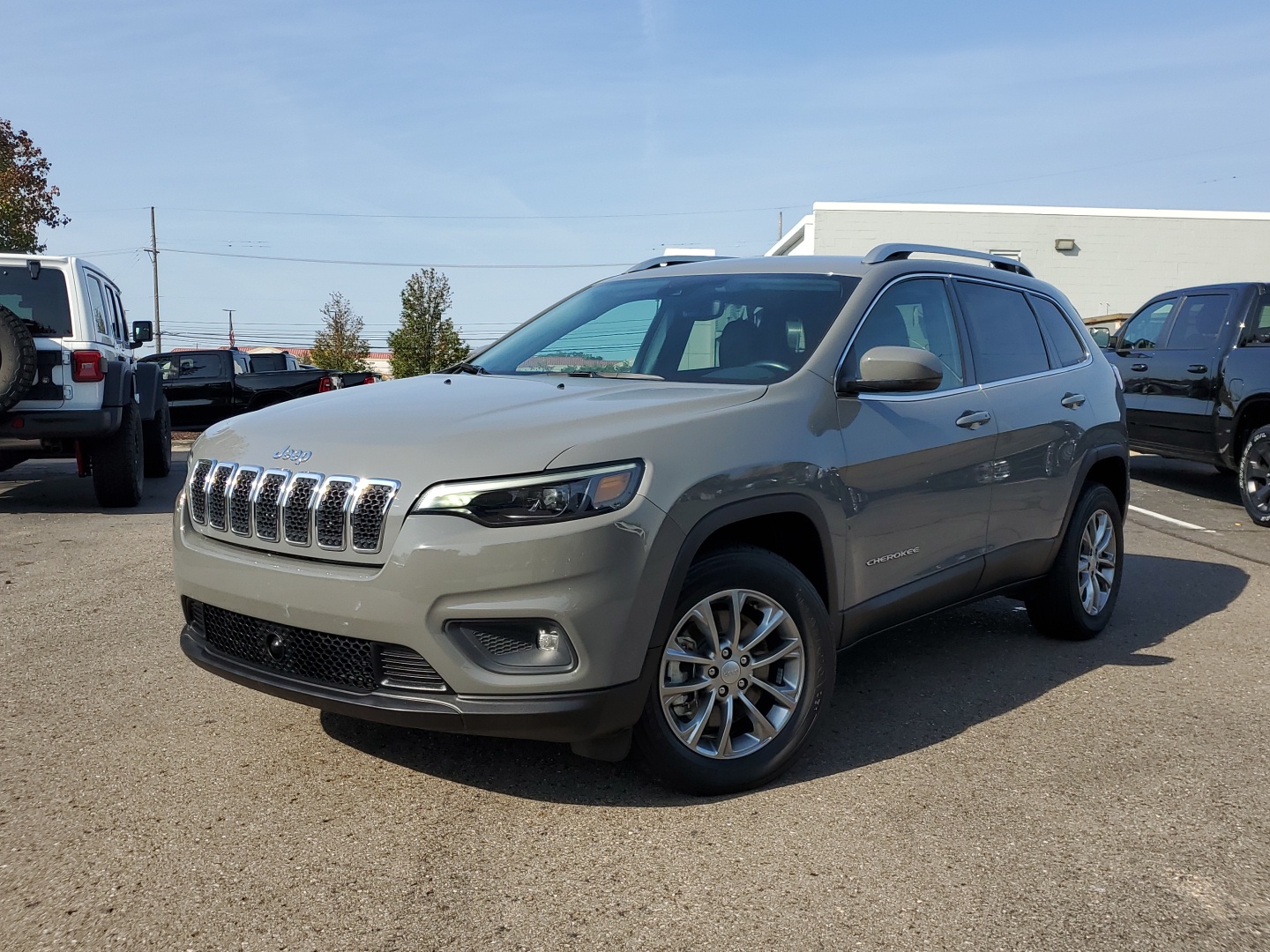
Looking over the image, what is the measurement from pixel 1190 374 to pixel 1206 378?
10.5 inches

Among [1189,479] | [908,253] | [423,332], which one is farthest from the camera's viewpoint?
[423,332]

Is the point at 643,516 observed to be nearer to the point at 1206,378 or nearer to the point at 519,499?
the point at 519,499

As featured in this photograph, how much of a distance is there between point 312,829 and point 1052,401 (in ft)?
12.0

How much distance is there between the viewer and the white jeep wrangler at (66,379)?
825 centimetres

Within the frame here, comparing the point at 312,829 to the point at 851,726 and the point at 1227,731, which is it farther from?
the point at 1227,731

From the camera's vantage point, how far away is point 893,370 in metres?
3.78

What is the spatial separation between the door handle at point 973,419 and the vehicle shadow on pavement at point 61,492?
21.4 feet

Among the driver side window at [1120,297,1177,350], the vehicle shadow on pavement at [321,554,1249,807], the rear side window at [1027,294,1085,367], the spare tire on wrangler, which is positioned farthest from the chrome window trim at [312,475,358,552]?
the driver side window at [1120,297,1177,350]

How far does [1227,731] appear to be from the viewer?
4.17 m

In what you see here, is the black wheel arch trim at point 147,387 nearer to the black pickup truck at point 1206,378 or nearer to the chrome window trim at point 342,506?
the chrome window trim at point 342,506

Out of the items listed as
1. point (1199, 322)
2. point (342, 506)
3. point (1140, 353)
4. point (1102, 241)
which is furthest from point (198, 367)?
point (1102, 241)

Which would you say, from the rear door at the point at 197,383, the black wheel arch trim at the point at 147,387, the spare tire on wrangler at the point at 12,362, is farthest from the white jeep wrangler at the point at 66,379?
the rear door at the point at 197,383

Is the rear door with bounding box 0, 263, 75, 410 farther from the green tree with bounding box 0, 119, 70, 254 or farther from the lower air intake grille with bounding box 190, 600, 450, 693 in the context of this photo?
the green tree with bounding box 0, 119, 70, 254

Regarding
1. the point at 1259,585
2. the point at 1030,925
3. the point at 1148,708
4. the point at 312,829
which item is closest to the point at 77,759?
the point at 312,829
